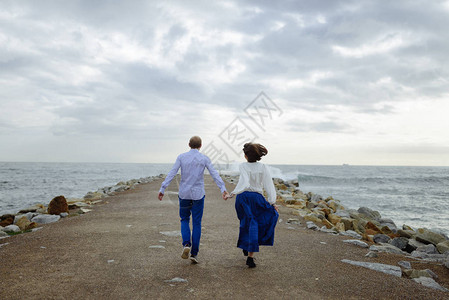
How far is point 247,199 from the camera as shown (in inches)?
196

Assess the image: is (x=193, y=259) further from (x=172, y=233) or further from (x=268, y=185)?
(x=172, y=233)

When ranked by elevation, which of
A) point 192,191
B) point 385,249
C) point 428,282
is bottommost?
point 385,249

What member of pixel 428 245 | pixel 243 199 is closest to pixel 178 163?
pixel 243 199

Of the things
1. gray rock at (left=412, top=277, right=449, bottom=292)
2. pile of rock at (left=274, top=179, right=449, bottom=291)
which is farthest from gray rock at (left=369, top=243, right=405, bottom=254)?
gray rock at (left=412, top=277, right=449, bottom=292)

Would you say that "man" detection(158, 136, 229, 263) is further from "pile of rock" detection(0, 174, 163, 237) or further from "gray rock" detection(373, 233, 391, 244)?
"gray rock" detection(373, 233, 391, 244)

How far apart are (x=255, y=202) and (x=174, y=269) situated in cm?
155

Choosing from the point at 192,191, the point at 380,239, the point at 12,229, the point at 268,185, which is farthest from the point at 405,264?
the point at 12,229

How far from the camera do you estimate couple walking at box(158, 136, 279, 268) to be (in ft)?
16.3

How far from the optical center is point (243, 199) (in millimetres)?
4992

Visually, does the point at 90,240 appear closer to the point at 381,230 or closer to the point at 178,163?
the point at 178,163

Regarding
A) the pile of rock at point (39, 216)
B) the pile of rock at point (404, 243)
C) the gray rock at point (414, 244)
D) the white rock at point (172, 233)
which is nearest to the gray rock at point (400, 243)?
the pile of rock at point (404, 243)

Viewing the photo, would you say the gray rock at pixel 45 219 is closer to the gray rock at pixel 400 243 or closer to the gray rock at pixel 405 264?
the gray rock at pixel 405 264

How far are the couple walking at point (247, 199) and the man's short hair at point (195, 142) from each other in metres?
0.23

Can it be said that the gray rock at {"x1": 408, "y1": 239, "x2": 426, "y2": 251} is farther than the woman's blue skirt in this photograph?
Yes
